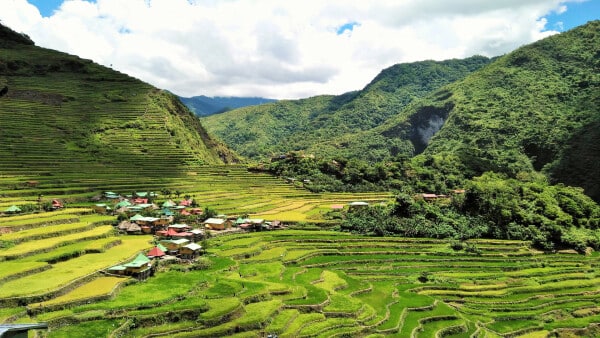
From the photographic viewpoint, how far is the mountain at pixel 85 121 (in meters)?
63.0

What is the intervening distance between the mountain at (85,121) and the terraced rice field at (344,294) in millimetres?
36357

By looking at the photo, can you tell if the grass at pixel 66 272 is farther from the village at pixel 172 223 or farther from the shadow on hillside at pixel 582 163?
the shadow on hillside at pixel 582 163

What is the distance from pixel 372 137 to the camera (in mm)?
158750

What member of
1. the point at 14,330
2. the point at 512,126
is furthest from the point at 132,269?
the point at 512,126

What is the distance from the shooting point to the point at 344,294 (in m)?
27.2

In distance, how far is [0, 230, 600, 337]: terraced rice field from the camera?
60.9 feet

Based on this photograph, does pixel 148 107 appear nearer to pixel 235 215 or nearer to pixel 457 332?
pixel 235 215

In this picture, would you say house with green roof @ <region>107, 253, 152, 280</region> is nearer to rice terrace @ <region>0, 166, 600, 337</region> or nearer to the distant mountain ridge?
rice terrace @ <region>0, 166, 600, 337</region>

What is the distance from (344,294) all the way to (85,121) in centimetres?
6923

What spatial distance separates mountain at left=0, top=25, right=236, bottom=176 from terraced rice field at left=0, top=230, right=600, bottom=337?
36.4 meters

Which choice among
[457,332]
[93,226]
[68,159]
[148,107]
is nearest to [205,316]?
[457,332]

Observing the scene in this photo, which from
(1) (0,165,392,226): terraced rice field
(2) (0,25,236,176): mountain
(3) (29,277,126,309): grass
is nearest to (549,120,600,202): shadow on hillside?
(1) (0,165,392,226): terraced rice field

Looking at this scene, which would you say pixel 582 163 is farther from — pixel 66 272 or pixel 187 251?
pixel 66 272

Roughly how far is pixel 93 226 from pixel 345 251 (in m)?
23.6
